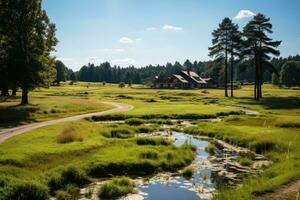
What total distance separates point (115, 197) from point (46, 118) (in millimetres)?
27784

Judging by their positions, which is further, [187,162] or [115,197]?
[187,162]

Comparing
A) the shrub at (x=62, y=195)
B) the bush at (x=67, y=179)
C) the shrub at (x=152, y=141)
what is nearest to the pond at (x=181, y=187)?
the bush at (x=67, y=179)

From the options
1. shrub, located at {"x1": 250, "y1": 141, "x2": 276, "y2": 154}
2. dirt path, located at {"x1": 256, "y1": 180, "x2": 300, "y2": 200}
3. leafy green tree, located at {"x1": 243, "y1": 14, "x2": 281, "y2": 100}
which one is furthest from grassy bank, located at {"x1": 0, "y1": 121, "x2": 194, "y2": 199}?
leafy green tree, located at {"x1": 243, "y1": 14, "x2": 281, "y2": 100}

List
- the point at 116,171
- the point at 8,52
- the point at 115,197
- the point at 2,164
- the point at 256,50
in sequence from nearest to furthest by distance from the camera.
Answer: the point at 115,197
the point at 2,164
the point at 116,171
the point at 8,52
the point at 256,50

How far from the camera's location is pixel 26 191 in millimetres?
17281

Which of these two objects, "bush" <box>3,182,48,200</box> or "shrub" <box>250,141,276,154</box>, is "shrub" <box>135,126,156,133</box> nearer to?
"shrub" <box>250,141,276,154</box>

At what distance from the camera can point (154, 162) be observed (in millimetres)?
24266

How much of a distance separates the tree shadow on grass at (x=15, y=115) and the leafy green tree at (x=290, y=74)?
134m

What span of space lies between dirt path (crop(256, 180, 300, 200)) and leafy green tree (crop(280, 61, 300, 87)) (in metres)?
151

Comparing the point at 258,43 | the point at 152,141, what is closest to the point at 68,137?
the point at 152,141

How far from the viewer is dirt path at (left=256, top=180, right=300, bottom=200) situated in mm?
16469

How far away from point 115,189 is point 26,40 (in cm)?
3685

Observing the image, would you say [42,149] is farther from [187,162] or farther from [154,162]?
[187,162]

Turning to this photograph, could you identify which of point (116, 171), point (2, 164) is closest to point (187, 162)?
point (116, 171)
